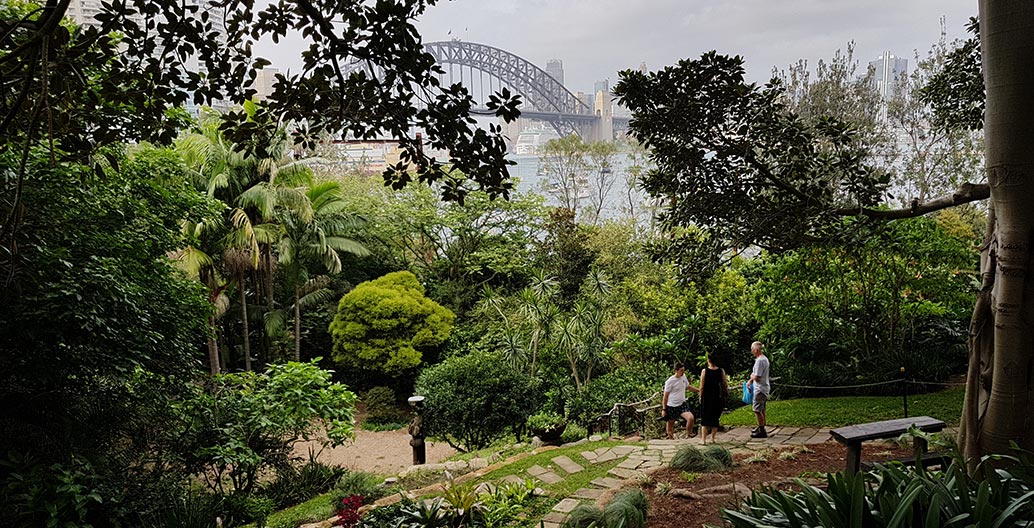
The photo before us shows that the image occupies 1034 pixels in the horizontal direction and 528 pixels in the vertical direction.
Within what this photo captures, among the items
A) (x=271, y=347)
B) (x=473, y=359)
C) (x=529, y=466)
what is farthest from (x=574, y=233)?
(x=529, y=466)

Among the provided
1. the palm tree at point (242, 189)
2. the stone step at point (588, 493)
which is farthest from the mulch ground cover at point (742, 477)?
the palm tree at point (242, 189)

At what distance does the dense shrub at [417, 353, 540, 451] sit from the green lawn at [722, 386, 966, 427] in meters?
2.80

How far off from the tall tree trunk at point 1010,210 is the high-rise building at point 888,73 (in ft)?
35.6

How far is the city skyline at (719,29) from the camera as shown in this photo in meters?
11.1

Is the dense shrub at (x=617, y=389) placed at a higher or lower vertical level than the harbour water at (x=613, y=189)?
lower

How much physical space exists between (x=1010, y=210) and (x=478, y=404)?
6.67 m

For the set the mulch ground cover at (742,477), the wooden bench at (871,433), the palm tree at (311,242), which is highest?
the palm tree at (311,242)

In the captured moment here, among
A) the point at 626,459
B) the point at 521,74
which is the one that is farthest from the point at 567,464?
the point at 521,74

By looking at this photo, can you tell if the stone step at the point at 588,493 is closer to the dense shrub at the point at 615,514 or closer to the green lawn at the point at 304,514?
the dense shrub at the point at 615,514

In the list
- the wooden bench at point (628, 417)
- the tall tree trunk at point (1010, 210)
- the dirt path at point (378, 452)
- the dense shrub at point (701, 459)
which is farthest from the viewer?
the dirt path at point (378, 452)

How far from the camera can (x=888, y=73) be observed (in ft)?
41.4

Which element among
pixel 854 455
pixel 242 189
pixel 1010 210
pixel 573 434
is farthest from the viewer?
pixel 242 189

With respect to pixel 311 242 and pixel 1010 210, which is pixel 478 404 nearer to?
pixel 311 242

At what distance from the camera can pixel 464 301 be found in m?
13.3
